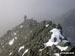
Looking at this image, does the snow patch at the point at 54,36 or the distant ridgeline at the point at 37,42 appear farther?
the snow patch at the point at 54,36

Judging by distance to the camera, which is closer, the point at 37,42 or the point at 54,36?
the point at 54,36

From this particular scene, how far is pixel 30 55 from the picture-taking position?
387 feet

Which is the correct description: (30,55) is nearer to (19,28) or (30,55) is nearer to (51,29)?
(51,29)

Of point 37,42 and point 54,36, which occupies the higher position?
point 54,36

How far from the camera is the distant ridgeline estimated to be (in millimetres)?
108312

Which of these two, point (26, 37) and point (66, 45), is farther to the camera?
A: point (26, 37)

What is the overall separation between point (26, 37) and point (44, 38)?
1011 inches

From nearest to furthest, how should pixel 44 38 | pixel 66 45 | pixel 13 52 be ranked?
pixel 66 45
pixel 44 38
pixel 13 52

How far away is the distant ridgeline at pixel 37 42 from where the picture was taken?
10831cm

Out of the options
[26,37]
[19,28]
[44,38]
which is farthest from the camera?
[19,28]

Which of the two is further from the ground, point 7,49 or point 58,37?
point 58,37

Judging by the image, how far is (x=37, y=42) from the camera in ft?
418

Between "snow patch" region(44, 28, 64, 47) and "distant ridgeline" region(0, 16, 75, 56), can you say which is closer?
"distant ridgeline" region(0, 16, 75, 56)

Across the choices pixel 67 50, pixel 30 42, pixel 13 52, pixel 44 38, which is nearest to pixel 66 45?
pixel 67 50
